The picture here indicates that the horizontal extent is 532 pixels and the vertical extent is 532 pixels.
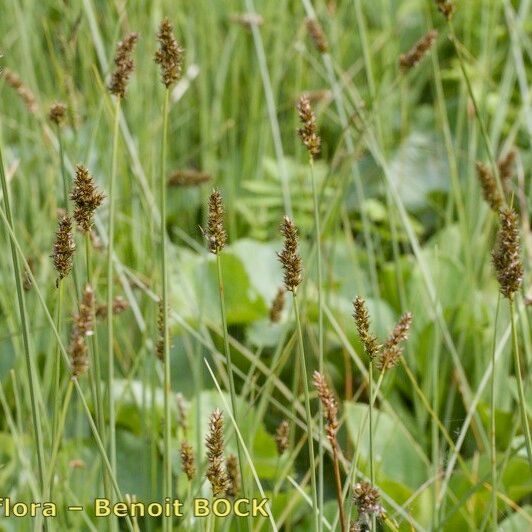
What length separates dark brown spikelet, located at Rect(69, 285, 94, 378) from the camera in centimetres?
79

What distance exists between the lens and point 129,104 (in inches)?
83.9

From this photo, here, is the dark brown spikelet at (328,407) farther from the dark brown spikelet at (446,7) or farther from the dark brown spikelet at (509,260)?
the dark brown spikelet at (446,7)

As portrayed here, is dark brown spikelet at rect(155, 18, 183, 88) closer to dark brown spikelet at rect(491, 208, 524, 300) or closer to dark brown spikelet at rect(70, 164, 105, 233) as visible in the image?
dark brown spikelet at rect(70, 164, 105, 233)

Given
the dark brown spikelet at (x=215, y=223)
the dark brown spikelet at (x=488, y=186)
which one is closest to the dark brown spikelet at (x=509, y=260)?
the dark brown spikelet at (x=215, y=223)

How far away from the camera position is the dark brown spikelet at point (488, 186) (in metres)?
1.17

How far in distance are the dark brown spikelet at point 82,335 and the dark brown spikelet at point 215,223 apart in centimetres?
15

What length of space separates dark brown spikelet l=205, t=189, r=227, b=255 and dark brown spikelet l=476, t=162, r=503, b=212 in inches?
20.9

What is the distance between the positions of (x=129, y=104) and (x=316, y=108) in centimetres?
41

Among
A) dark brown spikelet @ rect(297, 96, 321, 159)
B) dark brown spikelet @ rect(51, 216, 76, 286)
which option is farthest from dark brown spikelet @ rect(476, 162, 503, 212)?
dark brown spikelet @ rect(51, 216, 76, 286)

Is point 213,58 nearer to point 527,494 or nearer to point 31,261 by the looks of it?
point 31,261

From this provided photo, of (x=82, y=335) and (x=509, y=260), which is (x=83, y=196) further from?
(x=509, y=260)

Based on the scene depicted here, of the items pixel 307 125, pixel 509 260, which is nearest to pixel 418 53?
pixel 307 125

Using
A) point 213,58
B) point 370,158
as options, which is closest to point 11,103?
point 213,58

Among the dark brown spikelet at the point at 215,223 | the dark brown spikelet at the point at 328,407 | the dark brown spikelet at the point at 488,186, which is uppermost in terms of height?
the dark brown spikelet at the point at 488,186
